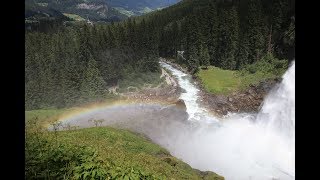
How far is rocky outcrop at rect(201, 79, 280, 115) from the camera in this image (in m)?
44.0

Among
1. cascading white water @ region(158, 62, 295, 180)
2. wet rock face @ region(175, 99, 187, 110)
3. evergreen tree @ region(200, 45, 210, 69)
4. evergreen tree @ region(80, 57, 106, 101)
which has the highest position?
evergreen tree @ region(200, 45, 210, 69)

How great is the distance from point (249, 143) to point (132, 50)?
117ft

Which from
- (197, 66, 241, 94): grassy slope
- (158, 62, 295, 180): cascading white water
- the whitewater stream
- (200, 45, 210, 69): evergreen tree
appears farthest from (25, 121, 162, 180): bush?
(200, 45, 210, 69): evergreen tree

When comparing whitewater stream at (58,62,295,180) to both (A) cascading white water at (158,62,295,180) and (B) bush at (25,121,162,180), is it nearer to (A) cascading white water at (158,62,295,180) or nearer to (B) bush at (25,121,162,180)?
(A) cascading white water at (158,62,295,180)

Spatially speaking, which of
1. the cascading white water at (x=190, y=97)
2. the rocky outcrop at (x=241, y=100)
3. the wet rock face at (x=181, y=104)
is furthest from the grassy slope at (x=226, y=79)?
the wet rock face at (x=181, y=104)

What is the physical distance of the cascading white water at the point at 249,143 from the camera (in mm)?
27547

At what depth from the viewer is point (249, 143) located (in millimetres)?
33875

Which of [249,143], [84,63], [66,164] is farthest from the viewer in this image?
[84,63]

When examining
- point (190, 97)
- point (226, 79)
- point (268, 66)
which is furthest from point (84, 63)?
point (268, 66)

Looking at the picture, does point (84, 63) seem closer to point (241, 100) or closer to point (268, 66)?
point (241, 100)

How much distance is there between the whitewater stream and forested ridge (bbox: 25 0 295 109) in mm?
8615

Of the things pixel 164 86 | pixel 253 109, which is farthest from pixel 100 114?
pixel 253 109

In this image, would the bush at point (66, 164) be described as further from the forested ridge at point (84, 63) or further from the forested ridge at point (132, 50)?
the forested ridge at point (132, 50)
